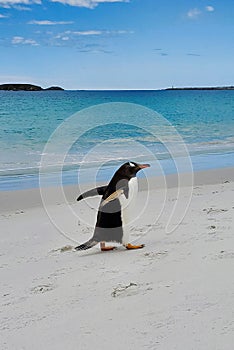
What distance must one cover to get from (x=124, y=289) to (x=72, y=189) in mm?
5589

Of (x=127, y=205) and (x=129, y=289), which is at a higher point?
(x=127, y=205)

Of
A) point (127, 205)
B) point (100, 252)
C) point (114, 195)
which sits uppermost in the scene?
point (114, 195)

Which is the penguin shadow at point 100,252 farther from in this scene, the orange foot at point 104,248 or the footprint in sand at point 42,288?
the footprint in sand at point 42,288

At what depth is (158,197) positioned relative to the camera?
8.12 metres

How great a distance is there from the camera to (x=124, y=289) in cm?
374

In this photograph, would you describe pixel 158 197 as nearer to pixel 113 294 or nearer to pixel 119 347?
pixel 113 294

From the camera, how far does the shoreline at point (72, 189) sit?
834 centimetres

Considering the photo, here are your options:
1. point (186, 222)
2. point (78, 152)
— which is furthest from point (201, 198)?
point (78, 152)

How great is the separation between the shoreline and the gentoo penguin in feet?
10.4

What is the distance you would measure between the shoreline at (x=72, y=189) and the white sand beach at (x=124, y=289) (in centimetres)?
191

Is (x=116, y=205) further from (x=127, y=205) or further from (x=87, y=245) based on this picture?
(x=87, y=245)

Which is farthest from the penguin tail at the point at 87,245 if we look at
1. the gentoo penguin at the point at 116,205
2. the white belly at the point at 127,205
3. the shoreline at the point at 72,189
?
the shoreline at the point at 72,189

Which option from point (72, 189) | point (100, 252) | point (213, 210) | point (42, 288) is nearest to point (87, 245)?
point (100, 252)

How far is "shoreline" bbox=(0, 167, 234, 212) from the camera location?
8.34 meters
